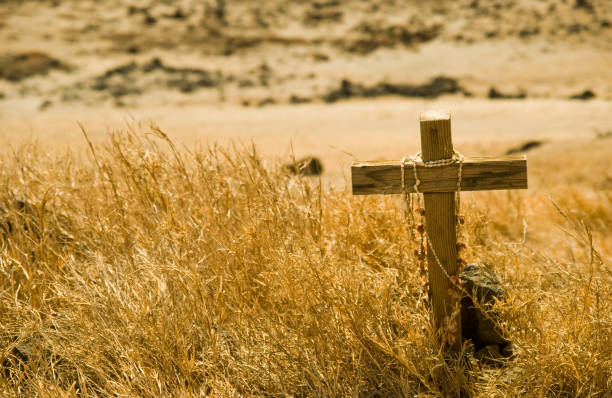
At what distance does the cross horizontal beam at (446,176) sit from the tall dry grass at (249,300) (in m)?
0.30

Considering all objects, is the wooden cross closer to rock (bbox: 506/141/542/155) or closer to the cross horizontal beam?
the cross horizontal beam

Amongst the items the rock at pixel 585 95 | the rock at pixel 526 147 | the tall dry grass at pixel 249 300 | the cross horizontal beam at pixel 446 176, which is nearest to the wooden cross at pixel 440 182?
the cross horizontal beam at pixel 446 176

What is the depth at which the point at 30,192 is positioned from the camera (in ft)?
13.2

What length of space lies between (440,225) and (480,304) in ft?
1.30

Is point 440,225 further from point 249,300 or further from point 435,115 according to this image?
point 249,300

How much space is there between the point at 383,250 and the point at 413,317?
2.34 ft

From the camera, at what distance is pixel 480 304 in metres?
2.78

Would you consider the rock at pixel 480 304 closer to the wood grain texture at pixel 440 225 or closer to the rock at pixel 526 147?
the wood grain texture at pixel 440 225

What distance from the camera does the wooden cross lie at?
2.64 metres

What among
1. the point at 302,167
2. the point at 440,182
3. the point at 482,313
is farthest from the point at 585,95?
the point at 440,182

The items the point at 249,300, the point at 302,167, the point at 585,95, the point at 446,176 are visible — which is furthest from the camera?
the point at 585,95

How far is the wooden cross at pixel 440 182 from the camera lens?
2.64 meters

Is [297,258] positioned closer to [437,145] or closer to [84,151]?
[437,145]

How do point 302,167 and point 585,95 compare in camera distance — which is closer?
point 302,167
